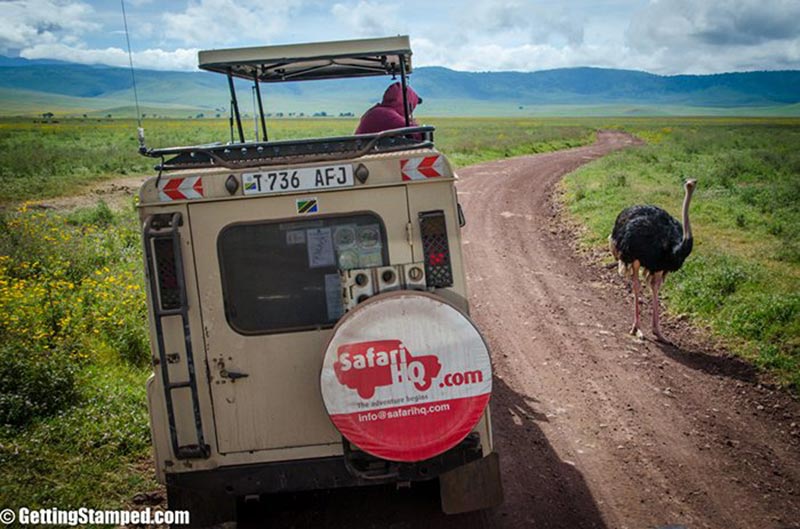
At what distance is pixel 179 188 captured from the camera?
13.2 ft

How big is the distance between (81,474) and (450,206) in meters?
3.73

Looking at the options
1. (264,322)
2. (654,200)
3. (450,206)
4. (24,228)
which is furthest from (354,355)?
(654,200)

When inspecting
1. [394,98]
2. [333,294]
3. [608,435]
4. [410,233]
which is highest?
[394,98]

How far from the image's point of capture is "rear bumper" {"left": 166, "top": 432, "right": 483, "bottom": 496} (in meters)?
4.20

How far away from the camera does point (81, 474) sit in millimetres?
5402

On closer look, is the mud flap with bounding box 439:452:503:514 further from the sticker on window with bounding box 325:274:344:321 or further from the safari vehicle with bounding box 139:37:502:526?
the sticker on window with bounding box 325:274:344:321

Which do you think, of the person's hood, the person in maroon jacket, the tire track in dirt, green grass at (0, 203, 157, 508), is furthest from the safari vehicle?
the person's hood

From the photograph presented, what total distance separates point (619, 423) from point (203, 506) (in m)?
3.77

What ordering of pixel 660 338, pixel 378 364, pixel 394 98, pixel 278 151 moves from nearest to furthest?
pixel 378 364 < pixel 278 151 < pixel 394 98 < pixel 660 338

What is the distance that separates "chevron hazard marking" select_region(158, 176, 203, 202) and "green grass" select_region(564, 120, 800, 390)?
240 inches

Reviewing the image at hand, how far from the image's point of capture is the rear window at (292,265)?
13.7 feet

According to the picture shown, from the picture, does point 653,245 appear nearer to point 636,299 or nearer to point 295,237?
point 636,299

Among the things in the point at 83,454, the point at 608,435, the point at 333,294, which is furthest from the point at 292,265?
the point at 608,435

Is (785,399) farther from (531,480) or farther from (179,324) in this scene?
(179,324)
